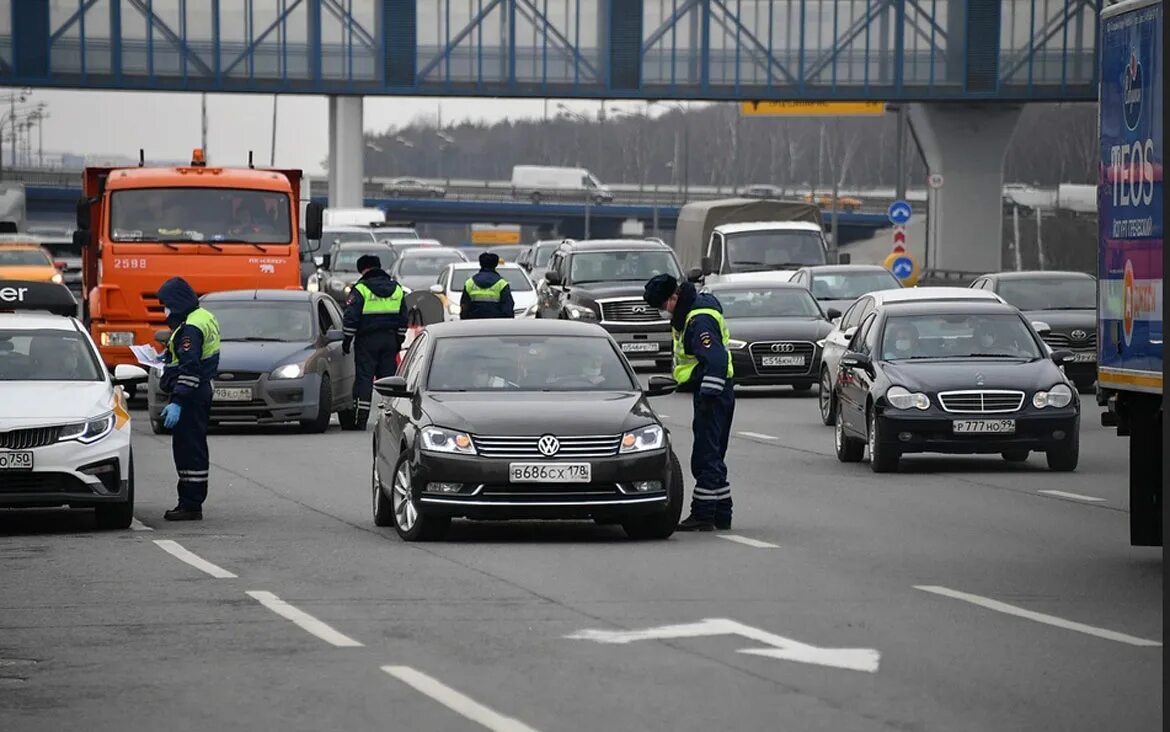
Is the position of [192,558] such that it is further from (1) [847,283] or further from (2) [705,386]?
(1) [847,283]

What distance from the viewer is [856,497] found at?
18.3 m

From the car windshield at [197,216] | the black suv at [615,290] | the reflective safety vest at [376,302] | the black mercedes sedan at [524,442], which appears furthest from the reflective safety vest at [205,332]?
the black suv at [615,290]

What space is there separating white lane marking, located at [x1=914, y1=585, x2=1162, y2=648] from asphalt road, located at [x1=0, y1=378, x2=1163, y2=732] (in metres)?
0.03

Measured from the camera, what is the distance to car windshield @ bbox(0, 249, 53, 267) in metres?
50.5

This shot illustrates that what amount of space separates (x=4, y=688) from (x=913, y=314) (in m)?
13.4

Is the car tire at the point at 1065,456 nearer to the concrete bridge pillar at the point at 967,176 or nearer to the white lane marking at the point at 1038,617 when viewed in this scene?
the white lane marking at the point at 1038,617

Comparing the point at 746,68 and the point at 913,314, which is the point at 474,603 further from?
the point at 746,68

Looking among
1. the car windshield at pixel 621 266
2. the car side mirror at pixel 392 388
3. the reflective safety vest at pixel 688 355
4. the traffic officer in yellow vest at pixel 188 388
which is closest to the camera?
the car side mirror at pixel 392 388

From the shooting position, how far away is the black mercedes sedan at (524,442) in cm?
1416

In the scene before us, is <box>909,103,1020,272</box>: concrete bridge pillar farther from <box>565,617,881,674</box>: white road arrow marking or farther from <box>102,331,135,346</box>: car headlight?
<box>565,617,881,674</box>: white road arrow marking

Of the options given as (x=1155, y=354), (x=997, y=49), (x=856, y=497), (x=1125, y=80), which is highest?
(x=997, y=49)

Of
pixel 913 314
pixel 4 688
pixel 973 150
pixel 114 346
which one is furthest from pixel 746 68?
pixel 4 688

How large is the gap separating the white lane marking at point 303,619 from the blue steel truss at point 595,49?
57895mm

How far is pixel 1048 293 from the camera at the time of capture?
3281 centimetres
